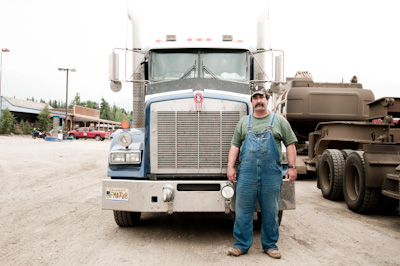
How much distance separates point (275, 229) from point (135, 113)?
10.7 ft

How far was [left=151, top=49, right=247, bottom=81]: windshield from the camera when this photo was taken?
6.48 meters

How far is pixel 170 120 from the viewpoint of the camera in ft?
16.5

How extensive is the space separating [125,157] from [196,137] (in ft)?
3.17

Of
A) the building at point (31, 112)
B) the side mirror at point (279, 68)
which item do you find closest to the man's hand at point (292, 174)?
the side mirror at point (279, 68)

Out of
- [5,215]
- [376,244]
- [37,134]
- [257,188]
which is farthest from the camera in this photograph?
[37,134]

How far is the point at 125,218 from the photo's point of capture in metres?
5.62

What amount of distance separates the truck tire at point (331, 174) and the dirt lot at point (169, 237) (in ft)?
0.80

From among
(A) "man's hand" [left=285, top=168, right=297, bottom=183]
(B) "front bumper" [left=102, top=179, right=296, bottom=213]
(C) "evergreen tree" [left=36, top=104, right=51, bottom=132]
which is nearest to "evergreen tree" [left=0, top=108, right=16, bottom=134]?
(C) "evergreen tree" [left=36, top=104, right=51, bottom=132]

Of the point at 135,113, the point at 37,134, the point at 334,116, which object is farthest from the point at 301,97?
the point at 37,134

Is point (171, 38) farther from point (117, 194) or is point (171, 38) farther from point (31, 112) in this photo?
point (31, 112)

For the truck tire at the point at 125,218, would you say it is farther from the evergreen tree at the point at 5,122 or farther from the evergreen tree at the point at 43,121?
the evergreen tree at the point at 43,121

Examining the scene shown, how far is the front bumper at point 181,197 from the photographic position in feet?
15.8

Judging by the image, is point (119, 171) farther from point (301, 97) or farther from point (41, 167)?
point (41, 167)

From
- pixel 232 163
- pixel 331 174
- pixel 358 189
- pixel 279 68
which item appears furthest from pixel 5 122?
pixel 232 163
